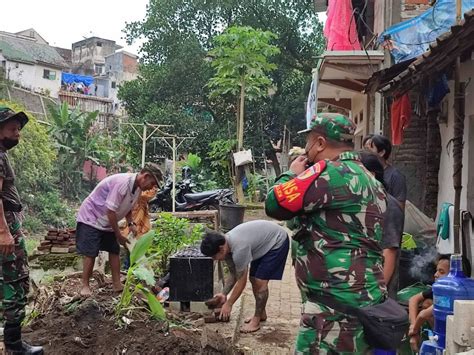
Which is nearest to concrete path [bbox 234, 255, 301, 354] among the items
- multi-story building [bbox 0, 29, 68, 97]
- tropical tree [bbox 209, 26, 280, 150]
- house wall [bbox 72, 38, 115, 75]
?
tropical tree [bbox 209, 26, 280, 150]

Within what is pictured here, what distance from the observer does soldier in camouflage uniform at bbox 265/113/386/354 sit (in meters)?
2.72

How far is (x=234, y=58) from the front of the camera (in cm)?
1909

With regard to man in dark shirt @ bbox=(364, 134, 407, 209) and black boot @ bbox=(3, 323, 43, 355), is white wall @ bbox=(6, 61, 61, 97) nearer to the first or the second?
black boot @ bbox=(3, 323, 43, 355)

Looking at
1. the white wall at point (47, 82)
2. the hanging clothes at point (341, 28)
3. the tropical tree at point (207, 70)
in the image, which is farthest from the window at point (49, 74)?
the hanging clothes at point (341, 28)

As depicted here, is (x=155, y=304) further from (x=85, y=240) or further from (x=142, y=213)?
(x=142, y=213)

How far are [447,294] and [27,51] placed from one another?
40954 mm

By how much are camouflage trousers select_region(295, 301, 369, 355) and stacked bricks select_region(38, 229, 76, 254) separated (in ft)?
23.9

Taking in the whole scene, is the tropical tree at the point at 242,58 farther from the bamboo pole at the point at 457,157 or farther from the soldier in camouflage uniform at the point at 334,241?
the soldier in camouflage uniform at the point at 334,241

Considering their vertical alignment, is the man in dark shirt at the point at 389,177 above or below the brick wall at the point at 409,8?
below

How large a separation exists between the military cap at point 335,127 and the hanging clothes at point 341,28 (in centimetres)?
807

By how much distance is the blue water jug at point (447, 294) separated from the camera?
12.8 feet

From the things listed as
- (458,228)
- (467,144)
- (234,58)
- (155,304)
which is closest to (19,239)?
(155,304)

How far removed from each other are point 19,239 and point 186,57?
2329 centimetres

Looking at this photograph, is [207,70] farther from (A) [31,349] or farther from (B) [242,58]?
(A) [31,349]
